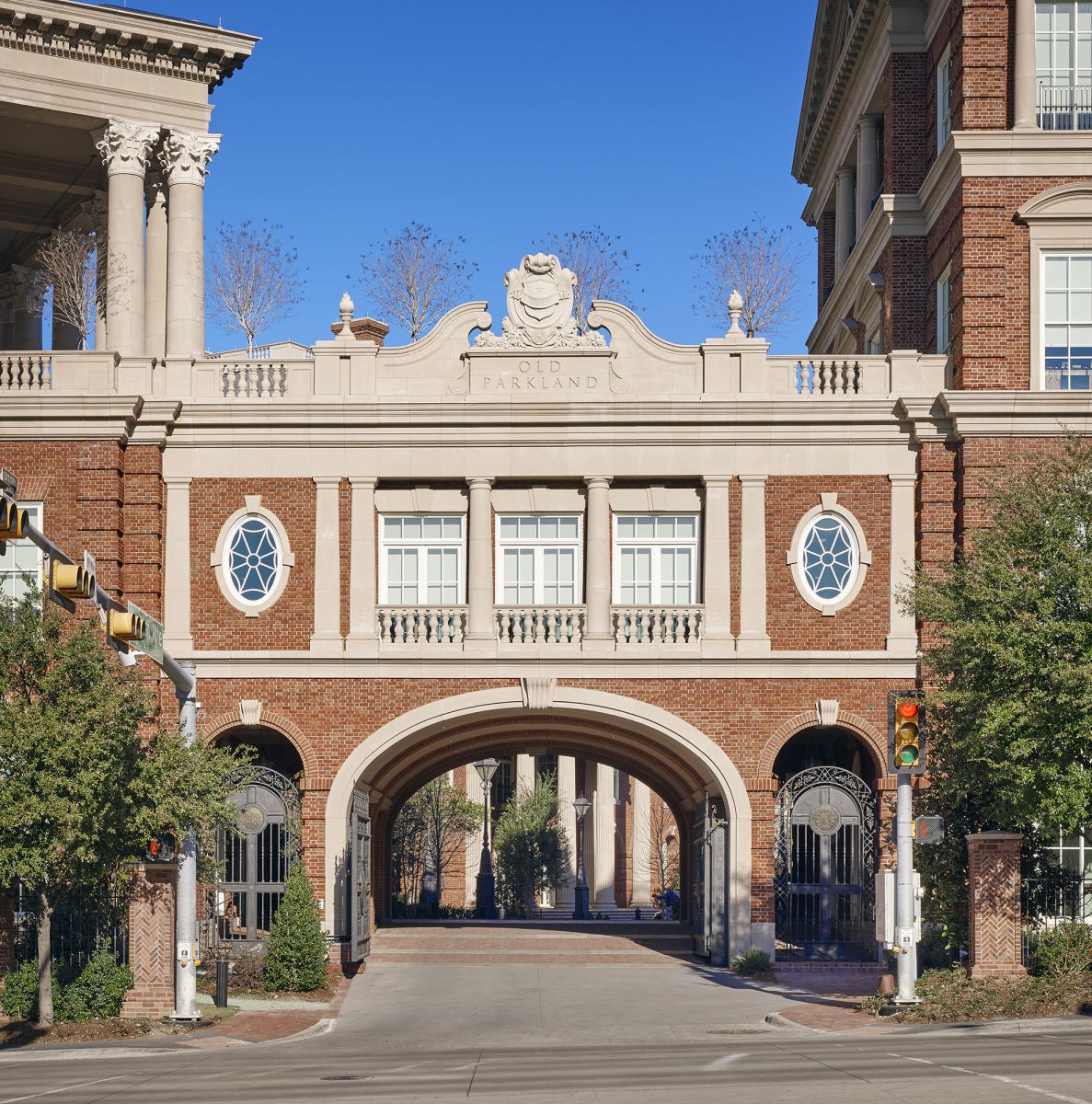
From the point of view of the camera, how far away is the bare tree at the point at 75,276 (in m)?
42.6

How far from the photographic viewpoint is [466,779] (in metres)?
75.6

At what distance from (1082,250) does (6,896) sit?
73.4 feet

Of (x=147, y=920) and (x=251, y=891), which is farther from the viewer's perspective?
(x=251, y=891)

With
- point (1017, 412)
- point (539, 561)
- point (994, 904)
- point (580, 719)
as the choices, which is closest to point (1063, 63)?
point (1017, 412)

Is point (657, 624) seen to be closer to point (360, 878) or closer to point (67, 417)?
point (360, 878)

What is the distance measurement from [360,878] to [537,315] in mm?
11075

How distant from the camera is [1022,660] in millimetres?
27266

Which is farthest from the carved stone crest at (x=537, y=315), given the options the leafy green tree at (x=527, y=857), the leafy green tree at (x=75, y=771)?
the leafy green tree at (x=527, y=857)

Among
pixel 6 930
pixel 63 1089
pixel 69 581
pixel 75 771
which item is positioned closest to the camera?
pixel 69 581

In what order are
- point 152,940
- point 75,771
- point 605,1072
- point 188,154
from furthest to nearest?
point 188,154 → point 152,940 → point 75,771 → point 605,1072

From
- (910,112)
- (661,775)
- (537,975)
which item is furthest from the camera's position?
(661,775)

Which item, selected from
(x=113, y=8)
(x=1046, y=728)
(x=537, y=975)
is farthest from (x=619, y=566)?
(x=113, y=8)

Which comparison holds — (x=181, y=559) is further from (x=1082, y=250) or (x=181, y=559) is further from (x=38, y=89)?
(x=1082, y=250)

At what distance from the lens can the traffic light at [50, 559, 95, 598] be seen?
19000mm
